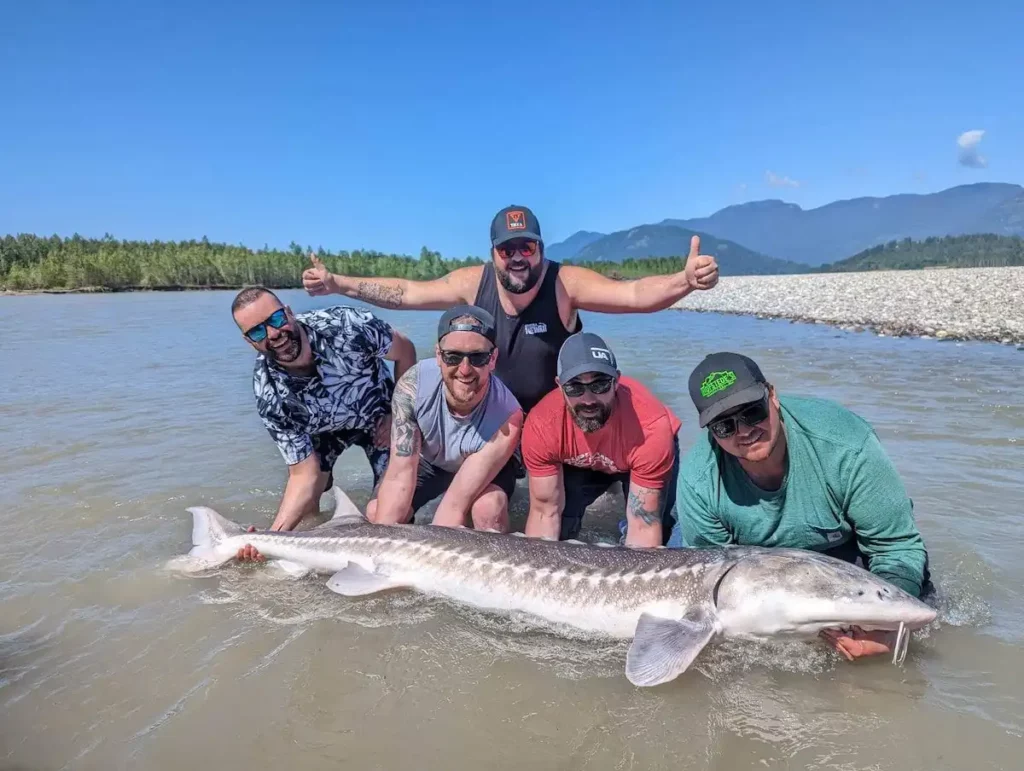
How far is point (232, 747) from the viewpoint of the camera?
249 cm

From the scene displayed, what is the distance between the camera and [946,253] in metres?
103

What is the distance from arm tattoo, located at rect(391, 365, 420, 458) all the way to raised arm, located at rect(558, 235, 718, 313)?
1322 millimetres

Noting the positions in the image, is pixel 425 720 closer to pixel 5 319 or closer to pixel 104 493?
pixel 104 493

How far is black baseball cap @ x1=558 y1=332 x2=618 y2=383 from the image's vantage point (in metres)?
3.55

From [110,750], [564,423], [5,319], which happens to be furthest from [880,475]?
[5,319]

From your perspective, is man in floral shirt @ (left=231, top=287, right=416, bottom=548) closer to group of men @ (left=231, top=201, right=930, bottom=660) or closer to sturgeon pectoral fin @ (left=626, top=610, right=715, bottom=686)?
group of men @ (left=231, top=201, right=930, bottom=660)

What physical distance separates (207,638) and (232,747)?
98 cm

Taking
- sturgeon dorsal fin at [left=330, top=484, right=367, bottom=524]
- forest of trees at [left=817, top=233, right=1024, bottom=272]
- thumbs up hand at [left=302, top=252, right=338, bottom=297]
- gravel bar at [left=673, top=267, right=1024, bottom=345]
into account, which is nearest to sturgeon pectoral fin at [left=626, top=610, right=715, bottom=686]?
sturgeon dorsal fin at [left=330, top=484, right=367, bottom=524]

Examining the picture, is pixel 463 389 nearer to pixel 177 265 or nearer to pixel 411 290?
pixel 411 290

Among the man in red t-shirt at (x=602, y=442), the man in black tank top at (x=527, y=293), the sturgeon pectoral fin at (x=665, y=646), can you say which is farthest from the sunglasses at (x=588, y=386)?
the sturgeon pectoral fin at (x=665, y=646)

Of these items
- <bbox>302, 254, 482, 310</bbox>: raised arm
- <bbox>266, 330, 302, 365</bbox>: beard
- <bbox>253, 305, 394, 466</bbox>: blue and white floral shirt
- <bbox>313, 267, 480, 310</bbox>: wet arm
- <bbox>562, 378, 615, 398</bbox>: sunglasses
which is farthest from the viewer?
<bbox>313, 267, 480, 310</bbox>: wet arm

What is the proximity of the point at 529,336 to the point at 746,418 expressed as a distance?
2.16 meters

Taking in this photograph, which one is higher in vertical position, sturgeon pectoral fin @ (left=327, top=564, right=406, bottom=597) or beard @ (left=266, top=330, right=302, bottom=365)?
beard @ (left=266, top=330, right=302, bottom=365)

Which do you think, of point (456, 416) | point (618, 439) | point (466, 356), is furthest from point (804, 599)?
point (456, 416)
